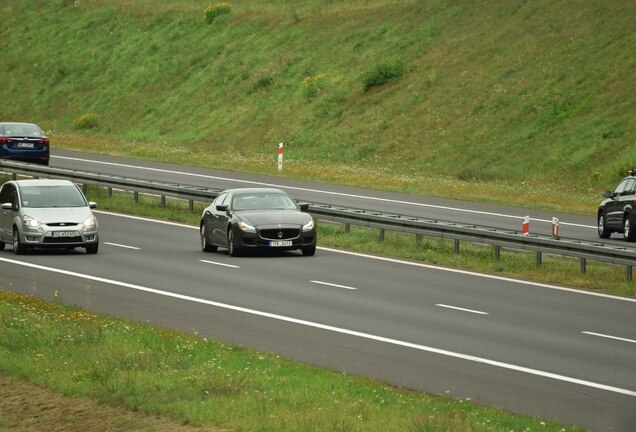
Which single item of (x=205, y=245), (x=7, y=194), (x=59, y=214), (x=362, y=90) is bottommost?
(x=205, y=245)

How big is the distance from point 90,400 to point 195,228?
22.0 metres

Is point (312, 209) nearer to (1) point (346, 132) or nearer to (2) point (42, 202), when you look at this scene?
(2) point (42, 202)

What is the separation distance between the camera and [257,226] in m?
29.4

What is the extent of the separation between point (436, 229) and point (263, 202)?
3787 mm

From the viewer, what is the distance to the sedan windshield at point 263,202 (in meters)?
→ 30.5

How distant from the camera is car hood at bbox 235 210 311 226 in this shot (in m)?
29.4

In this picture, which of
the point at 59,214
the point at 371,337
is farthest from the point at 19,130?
the point at 371,337

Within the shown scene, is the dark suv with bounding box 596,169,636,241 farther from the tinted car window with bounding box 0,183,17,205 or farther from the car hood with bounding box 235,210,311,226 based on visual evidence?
the tinted car window with bounding box 0,183,17,205

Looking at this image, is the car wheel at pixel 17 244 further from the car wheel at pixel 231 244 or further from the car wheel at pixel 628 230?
the car wheel at pixel 628 230

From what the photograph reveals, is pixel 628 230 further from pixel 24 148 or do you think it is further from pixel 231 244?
pixel 24 148

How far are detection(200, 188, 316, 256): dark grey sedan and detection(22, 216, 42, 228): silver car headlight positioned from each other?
371 centimetres

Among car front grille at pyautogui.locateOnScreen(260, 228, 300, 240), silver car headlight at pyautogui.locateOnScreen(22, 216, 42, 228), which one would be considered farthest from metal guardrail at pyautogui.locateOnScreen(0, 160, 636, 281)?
silver car headlight at pyautogui.locateOnScreen(22, 216, 42, 228)

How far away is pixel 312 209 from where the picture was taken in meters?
34.2

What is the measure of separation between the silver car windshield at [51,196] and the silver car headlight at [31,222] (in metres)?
0.69
